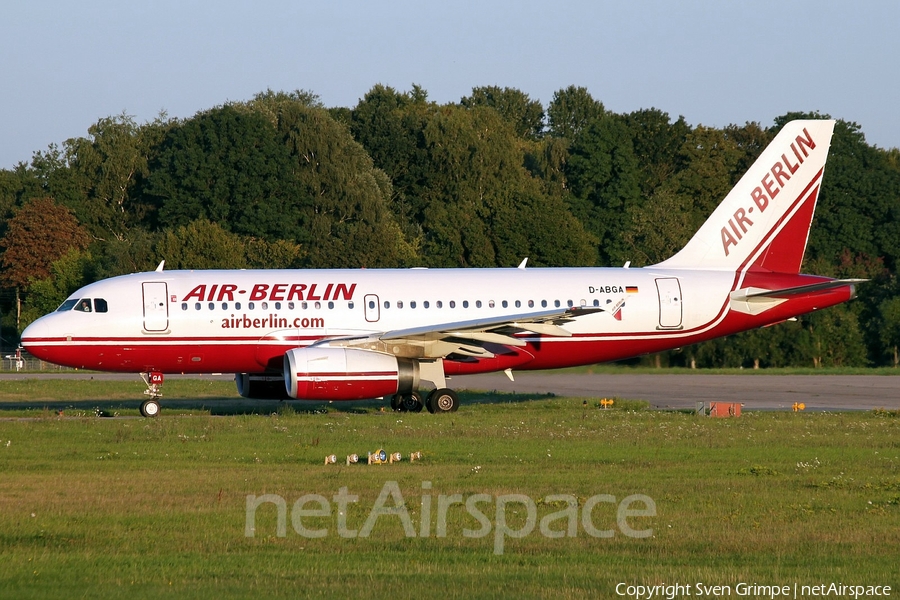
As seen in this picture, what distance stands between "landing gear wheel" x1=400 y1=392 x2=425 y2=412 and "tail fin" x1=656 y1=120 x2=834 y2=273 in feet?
25.0

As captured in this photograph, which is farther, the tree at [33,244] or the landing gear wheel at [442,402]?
the tree at [33,244]

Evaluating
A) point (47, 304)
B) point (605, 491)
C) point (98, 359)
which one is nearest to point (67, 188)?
point (47, 304)

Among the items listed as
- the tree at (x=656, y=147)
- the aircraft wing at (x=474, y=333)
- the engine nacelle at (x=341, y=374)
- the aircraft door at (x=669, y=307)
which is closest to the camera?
the engine nacelle at (x=341, y=374)

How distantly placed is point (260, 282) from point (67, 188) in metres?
58.6

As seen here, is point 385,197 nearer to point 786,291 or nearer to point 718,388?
point 718,388

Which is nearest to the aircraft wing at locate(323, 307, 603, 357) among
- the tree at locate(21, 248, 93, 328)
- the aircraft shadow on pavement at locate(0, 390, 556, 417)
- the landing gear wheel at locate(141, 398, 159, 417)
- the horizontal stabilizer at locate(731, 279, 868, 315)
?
the aircraft shadow on pavement at locate(0, 390, 556, 417)

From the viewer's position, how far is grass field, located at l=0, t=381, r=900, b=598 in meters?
10.1

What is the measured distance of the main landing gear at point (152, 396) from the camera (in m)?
26.1

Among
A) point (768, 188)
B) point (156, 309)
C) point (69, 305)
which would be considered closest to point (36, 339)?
point (69, 305)

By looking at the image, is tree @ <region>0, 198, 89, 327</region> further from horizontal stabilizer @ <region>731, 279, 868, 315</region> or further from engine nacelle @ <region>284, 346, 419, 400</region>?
horizontal stabilizer @ <region>731, 279, 868, 315</region>

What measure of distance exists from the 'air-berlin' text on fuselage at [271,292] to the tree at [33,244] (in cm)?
5024

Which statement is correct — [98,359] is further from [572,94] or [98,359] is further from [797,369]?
[572,94]

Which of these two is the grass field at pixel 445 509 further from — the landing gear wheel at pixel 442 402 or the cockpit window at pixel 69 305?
the cockpit window at pixel 69 305

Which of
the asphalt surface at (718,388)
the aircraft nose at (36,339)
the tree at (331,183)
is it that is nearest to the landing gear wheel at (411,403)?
the asphalt surface at (718,388)
